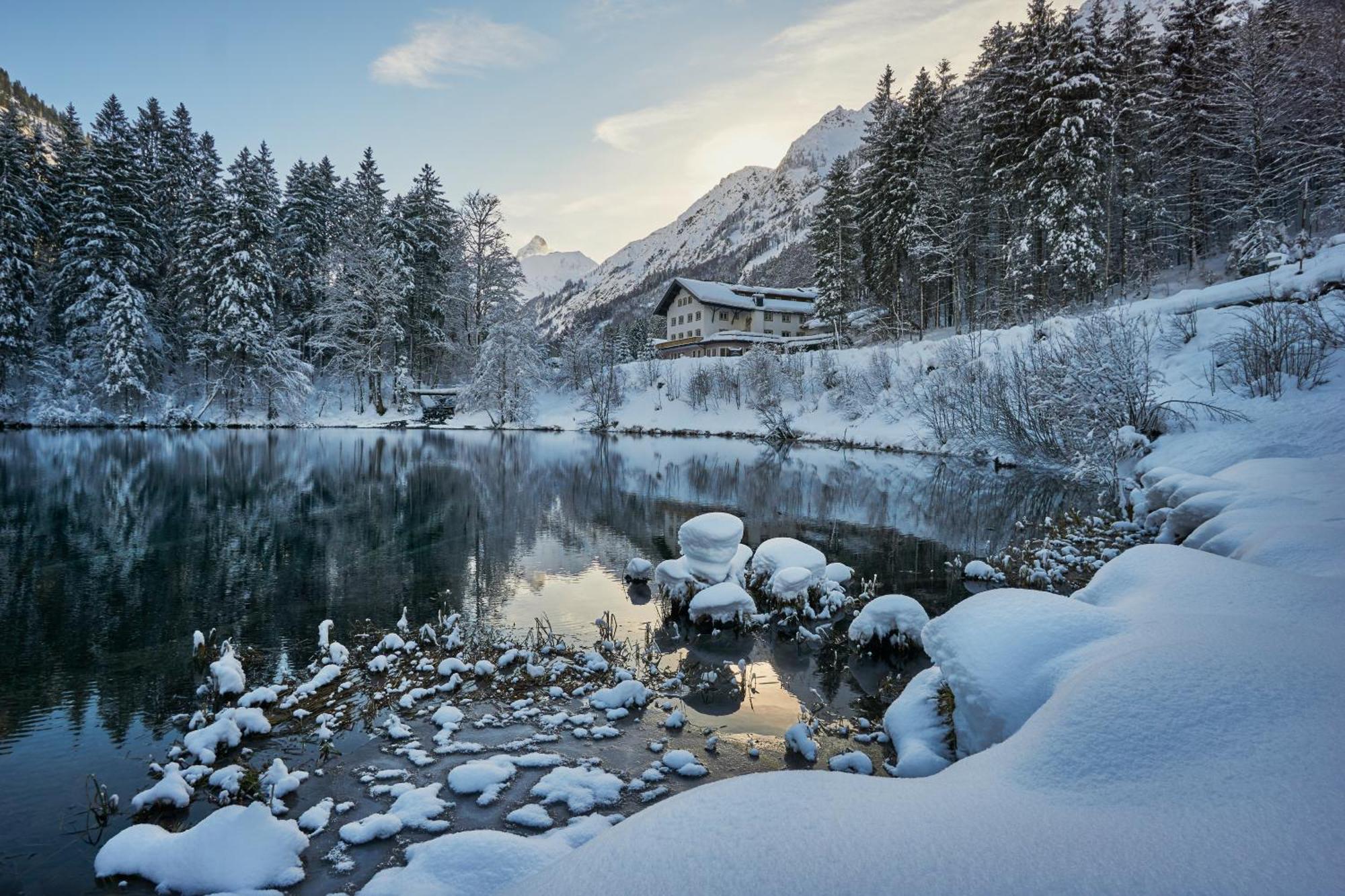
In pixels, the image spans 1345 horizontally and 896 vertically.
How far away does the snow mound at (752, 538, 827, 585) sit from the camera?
416 inches

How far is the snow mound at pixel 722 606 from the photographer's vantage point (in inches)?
380

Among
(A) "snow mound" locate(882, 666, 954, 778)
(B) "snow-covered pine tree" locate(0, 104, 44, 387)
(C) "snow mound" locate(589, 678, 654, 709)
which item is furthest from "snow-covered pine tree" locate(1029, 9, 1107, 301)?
(B) "snow-covered pine tree" locate(0, 104, 44, 387)

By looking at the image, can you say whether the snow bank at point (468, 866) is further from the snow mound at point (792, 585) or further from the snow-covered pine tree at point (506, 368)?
the snow-covered pine tree at point (506, 368)

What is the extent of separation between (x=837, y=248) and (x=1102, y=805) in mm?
53373

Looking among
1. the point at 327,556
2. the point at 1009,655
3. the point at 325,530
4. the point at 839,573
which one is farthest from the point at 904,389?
the point at 1009,655

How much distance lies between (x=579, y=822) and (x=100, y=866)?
10.4ft

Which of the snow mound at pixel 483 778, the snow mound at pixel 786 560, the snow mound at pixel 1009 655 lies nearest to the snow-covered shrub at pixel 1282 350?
the snow mound at pixel 786 560

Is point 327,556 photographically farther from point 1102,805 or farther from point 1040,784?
point 1102,805

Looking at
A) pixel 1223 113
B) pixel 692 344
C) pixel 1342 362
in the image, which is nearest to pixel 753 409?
pixel 692 344

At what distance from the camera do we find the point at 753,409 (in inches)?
2019

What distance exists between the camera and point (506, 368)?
168 ft

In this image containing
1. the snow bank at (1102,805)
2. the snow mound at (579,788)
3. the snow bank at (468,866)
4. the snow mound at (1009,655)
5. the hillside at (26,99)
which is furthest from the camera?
the hillside at (26,99)

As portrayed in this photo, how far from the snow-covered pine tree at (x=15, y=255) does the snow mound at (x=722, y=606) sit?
2117 inches

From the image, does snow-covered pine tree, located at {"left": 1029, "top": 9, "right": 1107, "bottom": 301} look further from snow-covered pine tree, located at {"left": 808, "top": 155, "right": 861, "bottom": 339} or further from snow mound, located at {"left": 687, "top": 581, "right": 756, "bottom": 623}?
snow mound, located at {"left": 687, "top": 581, "right": 756, "bottom": 623}
